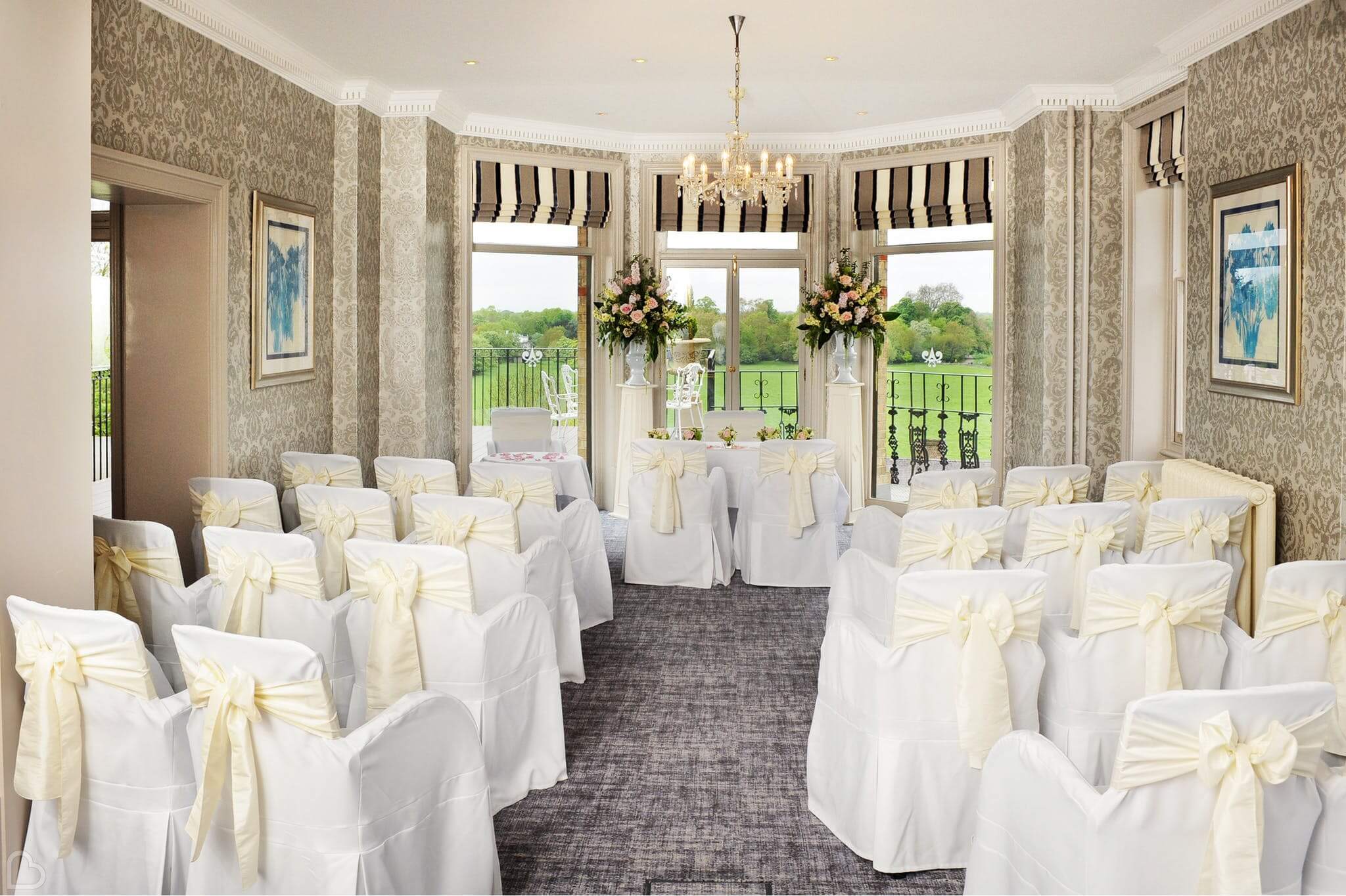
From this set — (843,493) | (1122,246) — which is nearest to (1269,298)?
(1122,246)

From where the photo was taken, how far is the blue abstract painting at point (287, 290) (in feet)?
18.7

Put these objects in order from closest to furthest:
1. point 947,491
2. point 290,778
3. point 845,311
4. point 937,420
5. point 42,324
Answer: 1. point 290,778
2. point 42,324
3. point 947,491
4. point 845,311
5. point 937,420

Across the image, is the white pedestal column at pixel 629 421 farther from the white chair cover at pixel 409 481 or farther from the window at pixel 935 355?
the white chair cover at pixel 409 481

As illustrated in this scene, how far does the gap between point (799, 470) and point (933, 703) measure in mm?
3463

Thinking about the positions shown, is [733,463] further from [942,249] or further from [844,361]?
[942,249]

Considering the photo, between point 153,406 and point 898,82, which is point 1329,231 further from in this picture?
point 153,406

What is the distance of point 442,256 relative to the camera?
7699 mm

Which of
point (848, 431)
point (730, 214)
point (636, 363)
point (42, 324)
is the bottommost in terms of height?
point (848, 431)

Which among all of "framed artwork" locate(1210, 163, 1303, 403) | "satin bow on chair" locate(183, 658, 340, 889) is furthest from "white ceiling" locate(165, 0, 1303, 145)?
"satin bow on chair" locate(183, 658, 340, 889)

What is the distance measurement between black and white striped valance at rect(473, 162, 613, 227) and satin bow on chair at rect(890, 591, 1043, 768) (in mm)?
6167

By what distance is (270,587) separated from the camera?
3.38 metres

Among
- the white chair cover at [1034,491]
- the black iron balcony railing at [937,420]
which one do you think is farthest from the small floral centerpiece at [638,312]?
the white chair cover at [1034,491]

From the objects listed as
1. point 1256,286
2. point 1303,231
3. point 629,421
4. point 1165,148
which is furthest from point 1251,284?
point 629,421

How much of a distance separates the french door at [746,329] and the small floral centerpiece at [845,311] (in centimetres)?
61
